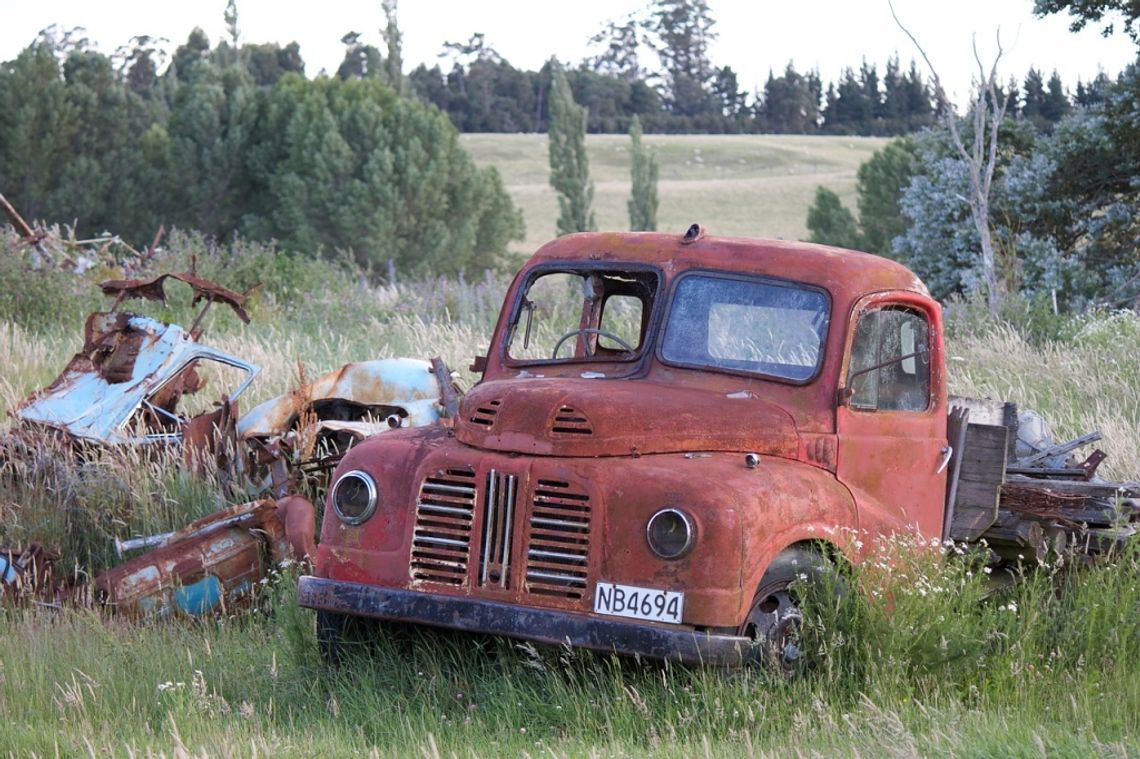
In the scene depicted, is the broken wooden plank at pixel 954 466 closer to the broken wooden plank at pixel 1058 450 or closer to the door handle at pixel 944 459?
the door handle at pixel 944 459

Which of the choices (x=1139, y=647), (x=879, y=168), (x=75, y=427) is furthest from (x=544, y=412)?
(x=879, y=168)

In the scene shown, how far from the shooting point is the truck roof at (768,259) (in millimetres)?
6574

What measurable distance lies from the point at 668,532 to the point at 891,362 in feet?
4.77

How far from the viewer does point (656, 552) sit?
18.0 ft

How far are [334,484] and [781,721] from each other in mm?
2100

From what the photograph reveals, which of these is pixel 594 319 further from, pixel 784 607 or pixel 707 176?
pixel 707 176

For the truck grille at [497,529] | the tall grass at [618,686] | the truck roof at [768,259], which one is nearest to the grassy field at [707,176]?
the truck roof at [768,259]

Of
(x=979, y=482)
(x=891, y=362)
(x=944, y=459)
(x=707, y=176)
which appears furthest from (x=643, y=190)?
(x=891, y=362)

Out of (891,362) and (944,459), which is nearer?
(891,362)

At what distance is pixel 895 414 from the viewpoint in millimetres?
6602

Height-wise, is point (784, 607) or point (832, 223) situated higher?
point (784, 607)

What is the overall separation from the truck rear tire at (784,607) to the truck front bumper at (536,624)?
8.2 inches

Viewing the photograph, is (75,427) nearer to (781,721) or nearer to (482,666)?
(482,666)

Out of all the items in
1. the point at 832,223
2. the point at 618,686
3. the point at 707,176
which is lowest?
the point at 832,223
